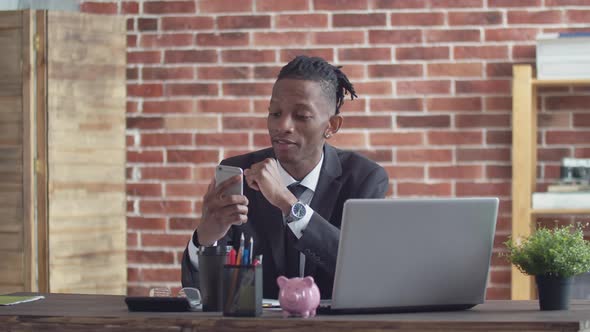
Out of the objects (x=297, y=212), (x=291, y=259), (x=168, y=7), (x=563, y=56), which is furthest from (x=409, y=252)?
(x=168, y=7)

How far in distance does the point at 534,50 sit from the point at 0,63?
2137 millimetres

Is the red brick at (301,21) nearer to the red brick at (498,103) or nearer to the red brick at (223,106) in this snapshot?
the red brick at (223,106)

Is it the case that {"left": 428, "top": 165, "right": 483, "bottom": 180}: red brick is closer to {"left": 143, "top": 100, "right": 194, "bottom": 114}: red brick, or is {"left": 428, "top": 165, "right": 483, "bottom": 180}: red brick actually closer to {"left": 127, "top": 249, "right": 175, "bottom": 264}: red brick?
{"left": 143, "top": 100, "right": 194, "bottom": 114}: red brick

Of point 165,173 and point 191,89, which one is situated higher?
point 191,89

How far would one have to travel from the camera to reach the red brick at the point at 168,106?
3816mm

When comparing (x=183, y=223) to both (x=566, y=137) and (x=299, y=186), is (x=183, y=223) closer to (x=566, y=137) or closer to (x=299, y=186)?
(x=299, y=186)

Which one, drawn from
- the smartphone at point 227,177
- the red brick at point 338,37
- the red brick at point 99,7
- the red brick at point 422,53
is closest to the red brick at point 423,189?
the red brick at point 422,53

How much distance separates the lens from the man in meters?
2.20

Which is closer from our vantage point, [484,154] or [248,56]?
[484,154]

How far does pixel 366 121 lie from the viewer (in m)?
3.70

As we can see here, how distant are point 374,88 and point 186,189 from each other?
0.90 meters

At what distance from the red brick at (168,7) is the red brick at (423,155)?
107 centimetres

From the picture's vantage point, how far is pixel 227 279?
178 cm


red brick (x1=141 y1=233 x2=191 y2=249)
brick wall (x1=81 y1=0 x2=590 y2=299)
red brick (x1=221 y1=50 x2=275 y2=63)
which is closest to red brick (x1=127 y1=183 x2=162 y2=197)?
brick wall (x1=81 y1=0 x2=590 y2=299)
